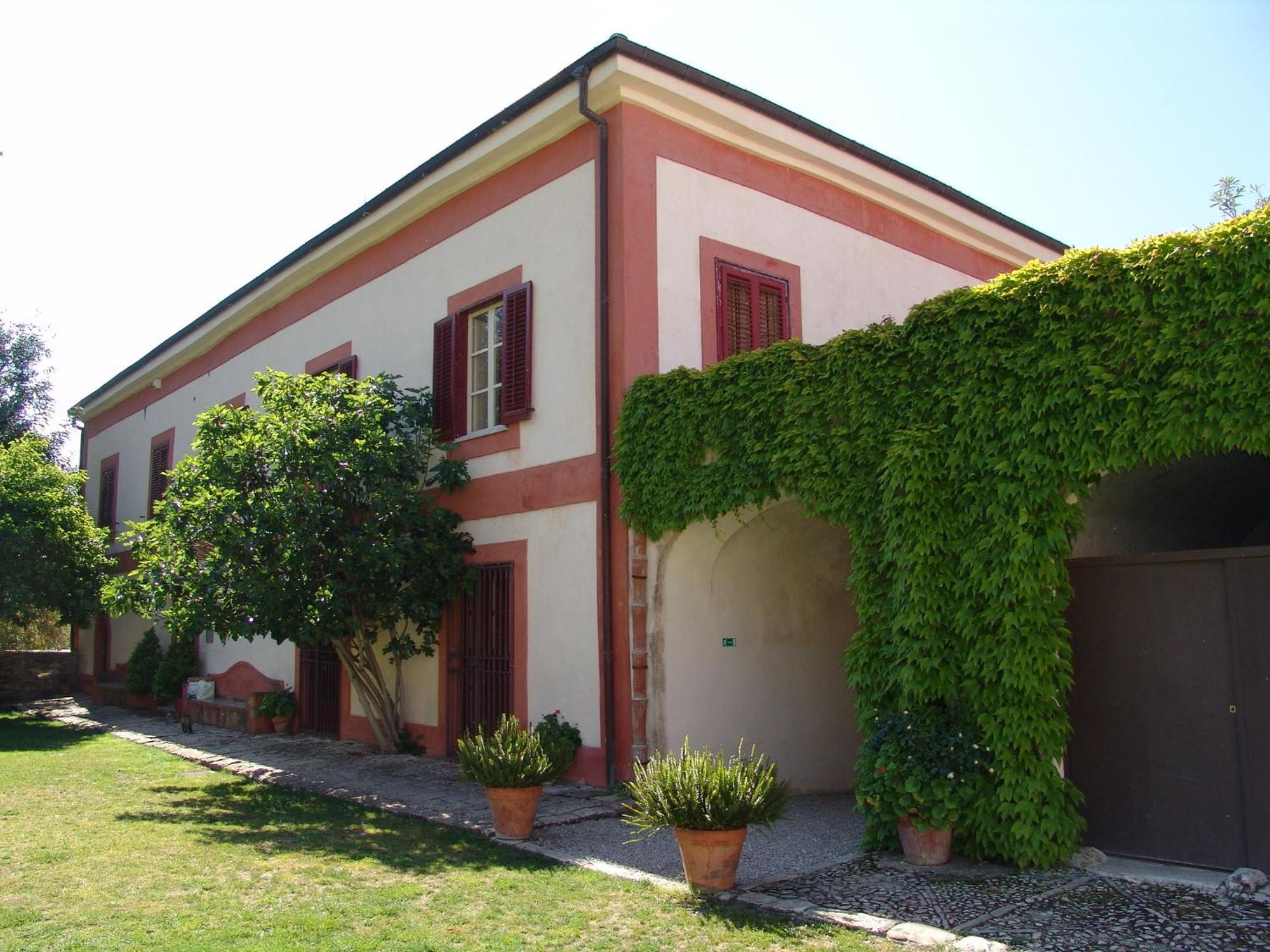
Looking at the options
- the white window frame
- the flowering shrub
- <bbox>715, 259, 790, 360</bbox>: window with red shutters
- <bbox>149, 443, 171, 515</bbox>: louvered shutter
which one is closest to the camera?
the flowering shrub

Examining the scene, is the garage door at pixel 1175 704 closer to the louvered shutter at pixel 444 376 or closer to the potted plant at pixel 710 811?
the potted plant at pixel 710 811

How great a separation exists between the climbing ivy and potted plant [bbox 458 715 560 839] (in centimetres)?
230

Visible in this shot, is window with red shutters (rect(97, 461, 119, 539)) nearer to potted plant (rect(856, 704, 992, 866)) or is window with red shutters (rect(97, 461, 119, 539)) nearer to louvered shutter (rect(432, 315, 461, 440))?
louvered shutter (rect(432, 315, 461, 440))

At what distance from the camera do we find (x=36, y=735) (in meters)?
15.9

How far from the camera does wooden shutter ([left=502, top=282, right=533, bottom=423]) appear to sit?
432 inches

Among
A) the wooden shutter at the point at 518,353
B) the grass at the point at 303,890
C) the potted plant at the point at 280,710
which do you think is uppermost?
the wooden shutter at the point at 518,353

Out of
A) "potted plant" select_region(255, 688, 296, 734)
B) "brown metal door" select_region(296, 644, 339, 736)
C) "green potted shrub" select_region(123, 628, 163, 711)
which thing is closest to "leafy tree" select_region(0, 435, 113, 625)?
"green potted shrub" select_region(123, 628, 163, 711)

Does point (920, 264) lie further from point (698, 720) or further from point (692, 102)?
point (698, 720)

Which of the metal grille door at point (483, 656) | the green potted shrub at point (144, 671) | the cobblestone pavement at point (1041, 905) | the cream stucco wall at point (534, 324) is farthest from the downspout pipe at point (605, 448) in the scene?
the green potted shrub at point (144, 671)

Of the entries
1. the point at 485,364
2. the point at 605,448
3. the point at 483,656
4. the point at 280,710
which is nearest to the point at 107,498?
the point at 280,710

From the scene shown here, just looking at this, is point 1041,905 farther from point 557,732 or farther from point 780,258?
point 780,258

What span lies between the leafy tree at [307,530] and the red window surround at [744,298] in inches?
122

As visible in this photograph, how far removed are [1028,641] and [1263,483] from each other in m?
3.80

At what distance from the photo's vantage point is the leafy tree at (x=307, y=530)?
10.6 meters
